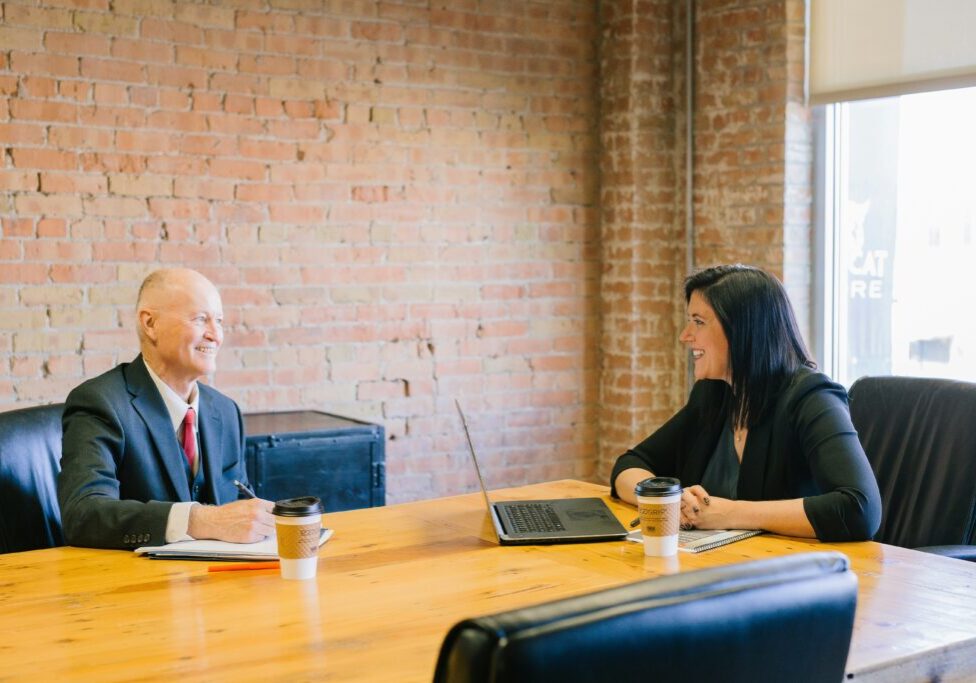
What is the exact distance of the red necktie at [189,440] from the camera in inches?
112

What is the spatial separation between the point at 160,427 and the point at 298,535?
2.49 ft

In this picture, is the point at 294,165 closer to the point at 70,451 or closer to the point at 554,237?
the point at 554,237

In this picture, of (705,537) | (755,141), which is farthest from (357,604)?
(755,141)

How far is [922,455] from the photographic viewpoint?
3006 mm

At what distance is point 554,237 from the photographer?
5.28 metres

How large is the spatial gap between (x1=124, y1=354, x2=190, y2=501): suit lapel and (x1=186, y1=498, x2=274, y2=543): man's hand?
353 mm

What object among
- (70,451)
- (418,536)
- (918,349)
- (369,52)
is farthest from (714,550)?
(369,52)

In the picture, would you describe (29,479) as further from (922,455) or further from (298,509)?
(922,455)

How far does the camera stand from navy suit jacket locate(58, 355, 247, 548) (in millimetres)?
2406

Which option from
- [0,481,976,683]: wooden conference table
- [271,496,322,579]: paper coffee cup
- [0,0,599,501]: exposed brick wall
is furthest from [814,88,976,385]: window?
[271,496,322,579]: paper coffee cup

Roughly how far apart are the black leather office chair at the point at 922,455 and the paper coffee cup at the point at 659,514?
882 mm

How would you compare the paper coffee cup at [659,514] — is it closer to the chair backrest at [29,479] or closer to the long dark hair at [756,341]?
the long dark hair at [756,341]

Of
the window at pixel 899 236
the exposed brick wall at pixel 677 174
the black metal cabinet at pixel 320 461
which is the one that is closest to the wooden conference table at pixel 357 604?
the black metal cabinet at pixel 320 461

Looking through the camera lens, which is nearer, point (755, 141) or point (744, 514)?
point (744, 514)
